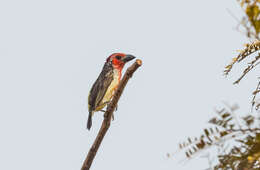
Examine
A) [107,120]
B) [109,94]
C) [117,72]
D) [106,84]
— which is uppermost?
[117,72]

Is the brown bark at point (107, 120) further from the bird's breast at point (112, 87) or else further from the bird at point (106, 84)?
the bird's breast at point (112, 87)

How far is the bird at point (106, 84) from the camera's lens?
491cm

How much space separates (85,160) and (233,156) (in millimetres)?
1232

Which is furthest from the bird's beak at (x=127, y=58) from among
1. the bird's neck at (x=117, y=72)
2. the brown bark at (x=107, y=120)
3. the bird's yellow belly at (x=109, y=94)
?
the brown bark at (x=107, y=120)

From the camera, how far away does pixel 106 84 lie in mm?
5152

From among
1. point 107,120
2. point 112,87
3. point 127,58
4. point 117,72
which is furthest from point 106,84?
point 107,120

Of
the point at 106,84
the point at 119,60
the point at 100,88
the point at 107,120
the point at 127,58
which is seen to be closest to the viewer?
the point at 107,120

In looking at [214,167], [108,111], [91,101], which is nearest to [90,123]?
[91,101]

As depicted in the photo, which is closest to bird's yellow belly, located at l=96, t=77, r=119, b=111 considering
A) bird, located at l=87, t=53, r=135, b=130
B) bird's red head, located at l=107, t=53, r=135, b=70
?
bird, located at l=87, t=53, r=135, b=130

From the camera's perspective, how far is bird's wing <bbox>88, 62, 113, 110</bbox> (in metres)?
4.89

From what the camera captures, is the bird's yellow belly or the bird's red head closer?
the bird's yellow belly

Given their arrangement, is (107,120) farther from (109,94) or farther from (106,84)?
(106,84)

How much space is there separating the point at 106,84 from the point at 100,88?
0.52ft

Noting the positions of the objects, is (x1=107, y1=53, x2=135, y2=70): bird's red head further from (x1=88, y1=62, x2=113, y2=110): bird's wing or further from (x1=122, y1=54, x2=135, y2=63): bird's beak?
(x1=88, y1=62, x2=113, y2=110): bird's wing
